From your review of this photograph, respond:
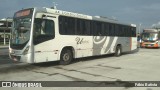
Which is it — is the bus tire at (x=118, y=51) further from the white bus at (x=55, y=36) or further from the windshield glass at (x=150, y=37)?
the windshield glass at (x=150, y=37)

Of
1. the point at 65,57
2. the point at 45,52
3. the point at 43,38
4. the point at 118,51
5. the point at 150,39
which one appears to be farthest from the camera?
the point at 150,39

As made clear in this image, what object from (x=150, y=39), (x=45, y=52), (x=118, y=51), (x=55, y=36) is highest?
(x=55, y=36)

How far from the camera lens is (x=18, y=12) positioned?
42.0 feet

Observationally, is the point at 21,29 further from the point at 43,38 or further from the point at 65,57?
the point at 65,57

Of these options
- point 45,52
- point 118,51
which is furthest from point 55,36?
point 118,51

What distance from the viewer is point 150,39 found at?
33031mm

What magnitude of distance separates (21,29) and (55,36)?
5.90 ft

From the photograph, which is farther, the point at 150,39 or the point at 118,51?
the point at 150,39

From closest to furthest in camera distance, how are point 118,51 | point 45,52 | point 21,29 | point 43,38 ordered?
point 21,29
point 43,38
point 45,52
point 118,51

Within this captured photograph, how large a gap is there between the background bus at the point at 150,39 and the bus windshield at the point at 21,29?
922 inches

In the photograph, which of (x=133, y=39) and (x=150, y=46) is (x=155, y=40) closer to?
(x=150, y=46)

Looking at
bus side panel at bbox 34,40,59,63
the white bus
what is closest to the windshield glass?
the white bus

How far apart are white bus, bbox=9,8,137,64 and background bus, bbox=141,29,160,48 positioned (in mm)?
16195

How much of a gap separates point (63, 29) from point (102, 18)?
4.93m
